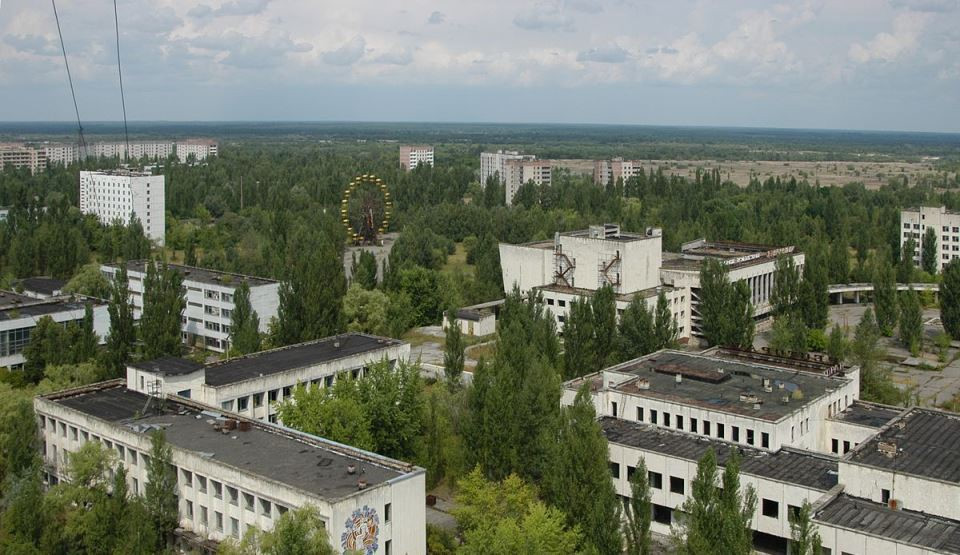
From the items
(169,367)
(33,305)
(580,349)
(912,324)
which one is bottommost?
Result: (912,324)

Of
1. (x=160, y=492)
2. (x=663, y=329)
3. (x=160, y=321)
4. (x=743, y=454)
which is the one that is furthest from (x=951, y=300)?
(x=160, y=492)

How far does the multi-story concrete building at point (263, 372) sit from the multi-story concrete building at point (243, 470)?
3.43 feet

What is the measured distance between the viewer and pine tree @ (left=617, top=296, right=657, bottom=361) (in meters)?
34.8

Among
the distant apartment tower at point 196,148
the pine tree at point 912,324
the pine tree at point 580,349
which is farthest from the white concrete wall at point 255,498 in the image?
the distant apartment tower at point 196,148

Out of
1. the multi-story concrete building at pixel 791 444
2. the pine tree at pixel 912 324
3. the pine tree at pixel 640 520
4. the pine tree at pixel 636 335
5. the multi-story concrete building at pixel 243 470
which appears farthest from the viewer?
the pine tree at pixel 912 324

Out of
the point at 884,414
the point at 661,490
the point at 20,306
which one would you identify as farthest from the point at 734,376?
the point at 20,306

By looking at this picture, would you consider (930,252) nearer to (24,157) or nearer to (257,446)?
(257,446)

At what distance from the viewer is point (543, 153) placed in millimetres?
199375

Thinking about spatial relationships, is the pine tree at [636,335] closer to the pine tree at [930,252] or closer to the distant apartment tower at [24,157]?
the pine tree at [930,252]

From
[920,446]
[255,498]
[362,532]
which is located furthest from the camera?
[920,446]

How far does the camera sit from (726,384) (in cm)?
2730

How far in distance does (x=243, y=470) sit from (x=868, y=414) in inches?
633

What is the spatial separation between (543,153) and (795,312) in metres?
157

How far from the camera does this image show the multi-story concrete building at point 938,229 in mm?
60344
